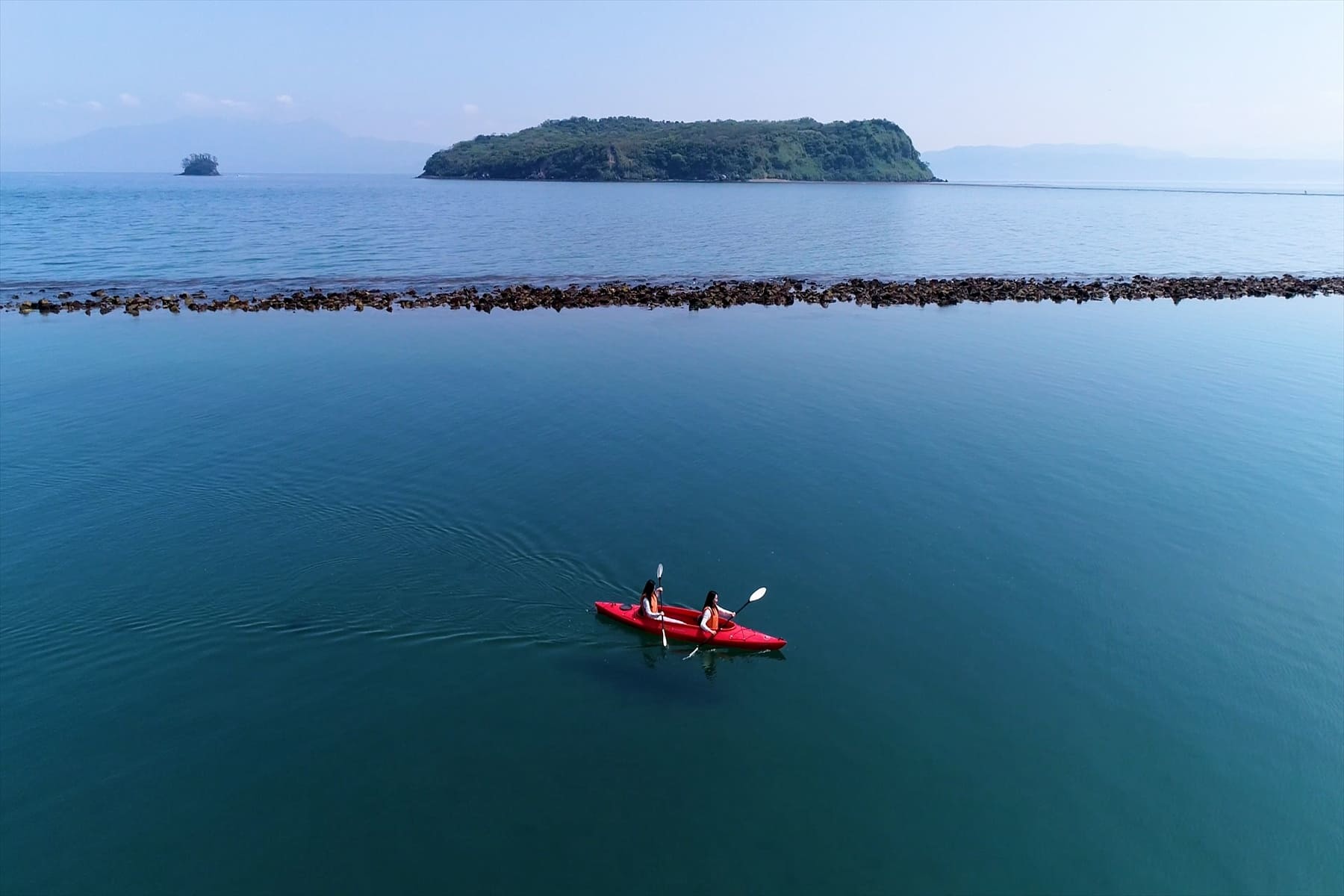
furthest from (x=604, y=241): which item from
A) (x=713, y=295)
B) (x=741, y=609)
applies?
(x=741, y=609)

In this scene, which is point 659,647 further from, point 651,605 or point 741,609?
point 741,609

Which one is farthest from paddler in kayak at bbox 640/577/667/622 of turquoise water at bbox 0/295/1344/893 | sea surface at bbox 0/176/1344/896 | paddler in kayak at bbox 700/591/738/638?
paddler in kayak at bbox 700/591/738/638

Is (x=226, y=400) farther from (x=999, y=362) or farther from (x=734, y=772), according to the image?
(x=999, y=362)

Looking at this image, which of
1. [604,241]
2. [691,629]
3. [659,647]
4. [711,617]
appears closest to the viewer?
[711,617]

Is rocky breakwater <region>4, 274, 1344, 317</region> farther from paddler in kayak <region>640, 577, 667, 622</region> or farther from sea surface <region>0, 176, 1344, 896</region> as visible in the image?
paddler in kayak <region>640, 577, 667, 622</region>

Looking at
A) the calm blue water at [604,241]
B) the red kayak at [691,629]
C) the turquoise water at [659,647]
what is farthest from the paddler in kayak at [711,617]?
the calm blue water at [604,241]

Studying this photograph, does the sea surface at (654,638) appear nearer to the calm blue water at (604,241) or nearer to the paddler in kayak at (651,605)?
the paddler in kayak at (651,605)

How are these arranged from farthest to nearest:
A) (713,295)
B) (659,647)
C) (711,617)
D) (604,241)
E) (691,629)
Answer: (604,241) < (713,295) < (659,647) < (691,629) < (711,617)
